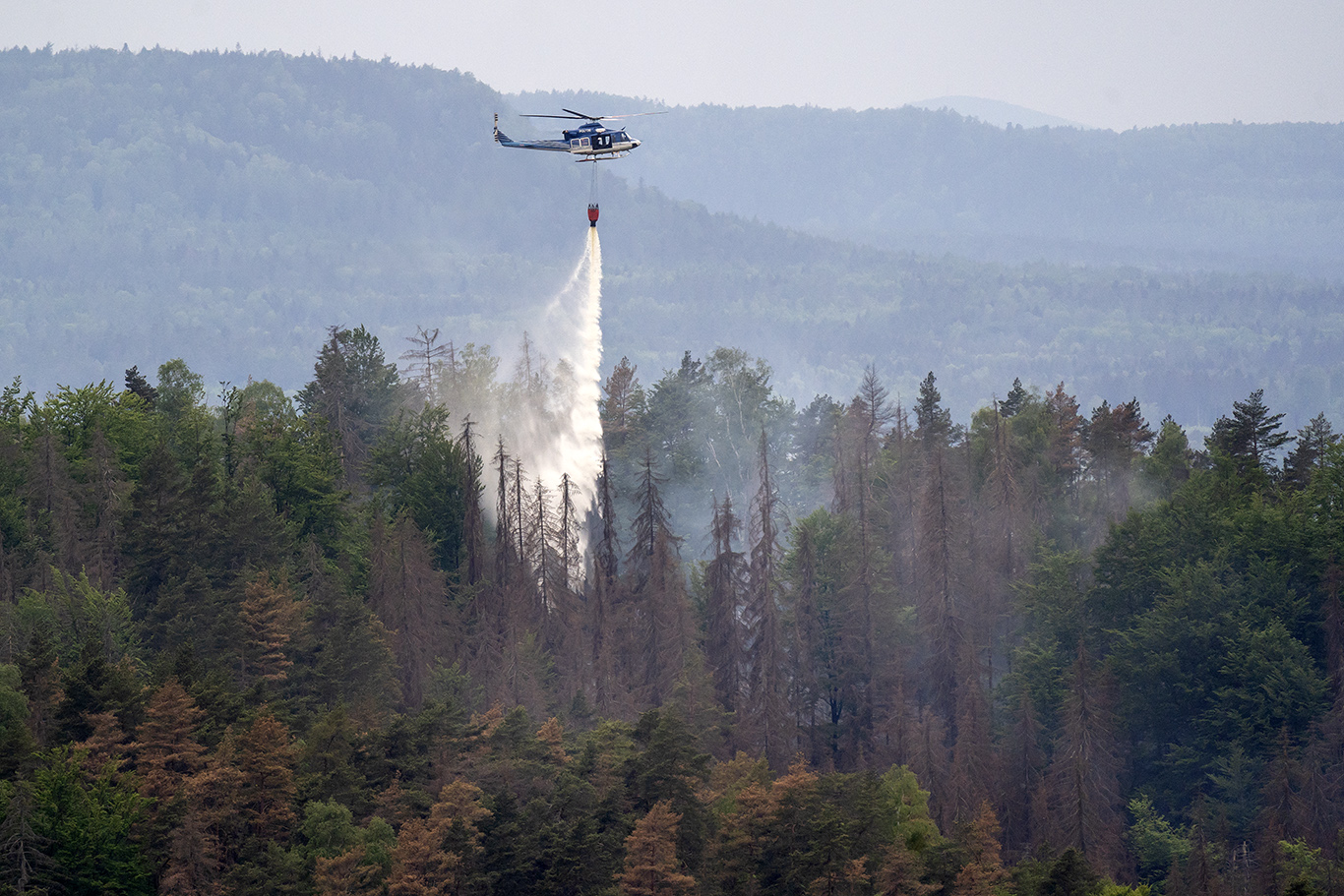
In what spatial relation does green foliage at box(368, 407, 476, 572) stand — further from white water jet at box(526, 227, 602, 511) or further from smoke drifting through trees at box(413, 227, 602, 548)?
white water jet at box(526, 227, 602, 511)

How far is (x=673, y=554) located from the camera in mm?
97875

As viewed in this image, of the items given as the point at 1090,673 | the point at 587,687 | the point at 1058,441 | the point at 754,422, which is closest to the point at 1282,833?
the point at 1090,673

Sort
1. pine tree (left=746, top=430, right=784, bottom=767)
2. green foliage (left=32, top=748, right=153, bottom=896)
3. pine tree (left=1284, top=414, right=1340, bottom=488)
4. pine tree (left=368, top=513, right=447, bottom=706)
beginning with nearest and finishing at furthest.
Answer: green foliage (left=32, top=748, right=153, bottom=896)
pine tree (left=368, top=513, right=447, bottom=706)
pine tree (left=746, top=430, right=784, bottom=767)
pine tree (left=1284, top=414, right=1340, bottom=488)

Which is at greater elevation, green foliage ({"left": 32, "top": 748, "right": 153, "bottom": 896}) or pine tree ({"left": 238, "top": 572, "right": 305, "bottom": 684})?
pine tree ({"left": 238, "top": 572, "right": 305, "bottom": 684})

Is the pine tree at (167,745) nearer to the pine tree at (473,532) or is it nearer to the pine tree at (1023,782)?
the pine tree at (473,532)

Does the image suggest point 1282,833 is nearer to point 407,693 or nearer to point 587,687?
point 587,687

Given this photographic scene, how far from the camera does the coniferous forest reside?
57.9 meters

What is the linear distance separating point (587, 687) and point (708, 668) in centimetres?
752

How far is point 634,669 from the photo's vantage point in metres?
88.1

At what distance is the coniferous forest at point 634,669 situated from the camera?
5788 centimetres

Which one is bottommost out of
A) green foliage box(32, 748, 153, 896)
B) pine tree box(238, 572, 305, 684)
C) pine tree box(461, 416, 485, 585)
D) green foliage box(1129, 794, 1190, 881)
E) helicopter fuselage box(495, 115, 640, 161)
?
green foliage box(1129, 794, 1190, 881)

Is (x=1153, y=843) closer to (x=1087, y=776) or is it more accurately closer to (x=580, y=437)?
(x=1087, y=776)

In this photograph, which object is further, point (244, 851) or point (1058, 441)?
point (1058, 441)

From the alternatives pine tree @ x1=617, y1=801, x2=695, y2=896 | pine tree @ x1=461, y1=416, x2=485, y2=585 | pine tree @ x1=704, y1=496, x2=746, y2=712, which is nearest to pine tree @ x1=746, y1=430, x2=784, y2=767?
pine tree @ x1=704, y1=496, x2=746, y2=712
